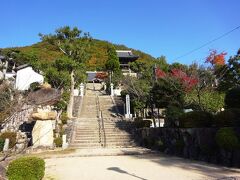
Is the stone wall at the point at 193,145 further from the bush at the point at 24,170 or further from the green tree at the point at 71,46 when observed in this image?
the green tree at the point at 71,46

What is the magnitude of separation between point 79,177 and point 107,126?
11715 mm

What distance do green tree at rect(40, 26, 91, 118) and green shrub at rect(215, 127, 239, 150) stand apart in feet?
49.5

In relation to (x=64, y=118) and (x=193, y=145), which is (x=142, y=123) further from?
(x=193, y=145)

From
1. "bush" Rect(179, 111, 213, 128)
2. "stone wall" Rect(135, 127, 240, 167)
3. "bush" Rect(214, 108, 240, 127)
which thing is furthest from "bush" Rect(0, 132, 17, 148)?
"bush" Rect(214, 108, 240, 127)

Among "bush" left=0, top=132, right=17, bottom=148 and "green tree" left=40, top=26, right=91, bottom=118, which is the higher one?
"green tree" left=40, top=26, right=91, bottom=118

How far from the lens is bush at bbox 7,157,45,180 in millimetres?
6562

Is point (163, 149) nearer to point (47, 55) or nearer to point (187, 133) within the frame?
point (187, 133)

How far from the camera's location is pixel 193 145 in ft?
37.7

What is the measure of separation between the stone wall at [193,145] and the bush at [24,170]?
593cm

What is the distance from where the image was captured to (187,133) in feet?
39.1

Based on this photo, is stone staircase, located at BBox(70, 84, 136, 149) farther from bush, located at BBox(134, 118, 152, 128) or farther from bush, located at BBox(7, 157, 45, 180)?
bush, located at BBox(7, 157, 45, 180)

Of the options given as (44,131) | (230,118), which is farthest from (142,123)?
(230,118)

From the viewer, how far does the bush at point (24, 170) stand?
21.5ft

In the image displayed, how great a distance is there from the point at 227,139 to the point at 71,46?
16599 mm
